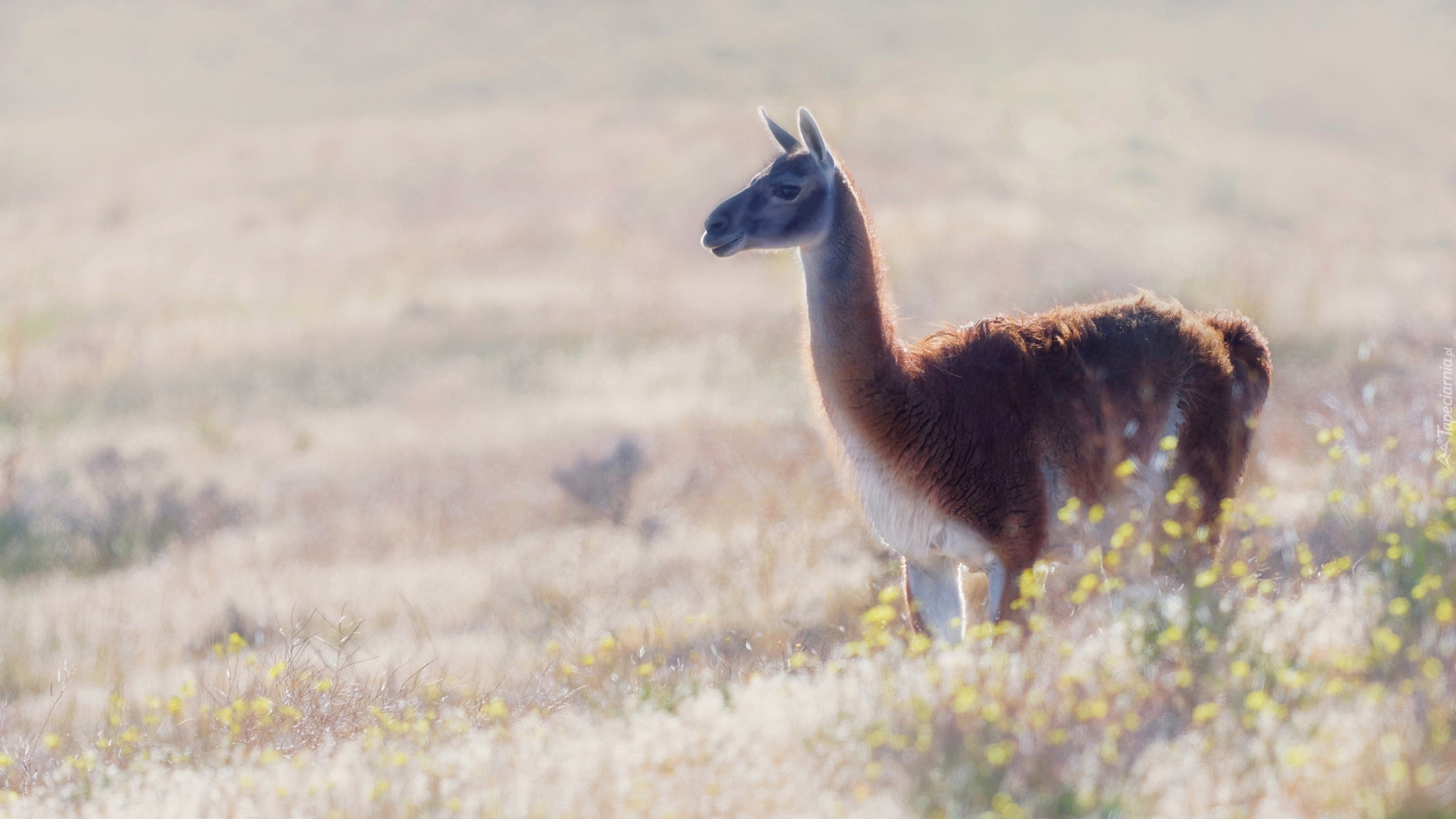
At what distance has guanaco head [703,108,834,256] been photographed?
5422mm

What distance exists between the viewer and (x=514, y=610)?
10336 millimetres

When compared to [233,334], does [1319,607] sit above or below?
above

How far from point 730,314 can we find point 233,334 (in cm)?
886

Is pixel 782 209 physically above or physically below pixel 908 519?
above

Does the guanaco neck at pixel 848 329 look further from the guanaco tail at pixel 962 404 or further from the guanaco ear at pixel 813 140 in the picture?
the guanaco ear at pixel 813 140

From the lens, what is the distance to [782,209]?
544 cm

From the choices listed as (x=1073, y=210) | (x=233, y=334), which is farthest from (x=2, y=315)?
(x=1073, y=210)

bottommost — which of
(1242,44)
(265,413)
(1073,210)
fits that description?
(265,413)

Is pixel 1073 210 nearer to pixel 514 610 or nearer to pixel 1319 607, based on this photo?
pixel 514 610

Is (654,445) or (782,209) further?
(654,445)

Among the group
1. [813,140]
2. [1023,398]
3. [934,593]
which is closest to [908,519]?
[934,593]

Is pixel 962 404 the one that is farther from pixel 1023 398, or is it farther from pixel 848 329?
pixel 848 329

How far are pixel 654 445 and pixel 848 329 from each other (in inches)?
404

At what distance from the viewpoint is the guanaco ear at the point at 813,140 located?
17.9ft
